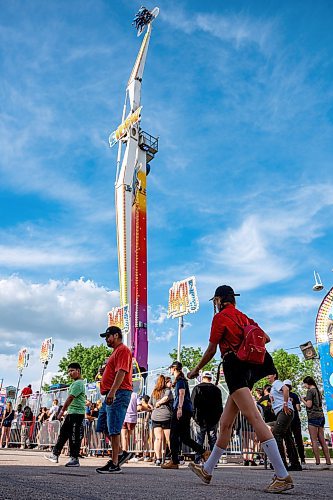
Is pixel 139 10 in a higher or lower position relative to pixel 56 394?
higher

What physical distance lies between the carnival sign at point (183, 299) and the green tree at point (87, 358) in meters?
29.0

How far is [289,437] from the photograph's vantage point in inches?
330

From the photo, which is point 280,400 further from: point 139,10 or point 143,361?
point 139,10

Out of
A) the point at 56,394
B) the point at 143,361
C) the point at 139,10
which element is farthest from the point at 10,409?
the point at 139,10

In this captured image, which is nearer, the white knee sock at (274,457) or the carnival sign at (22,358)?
the white knee sock at (274,457)

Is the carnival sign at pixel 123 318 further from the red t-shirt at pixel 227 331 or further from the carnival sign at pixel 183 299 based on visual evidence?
the red t-shirt at pixel 227 331

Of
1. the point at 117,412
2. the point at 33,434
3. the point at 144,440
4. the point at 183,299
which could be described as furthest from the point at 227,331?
the point at 183,299

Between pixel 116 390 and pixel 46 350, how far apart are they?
36.4 metres

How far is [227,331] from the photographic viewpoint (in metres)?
4.38

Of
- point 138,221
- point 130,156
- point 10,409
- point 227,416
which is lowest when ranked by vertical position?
point 227,416

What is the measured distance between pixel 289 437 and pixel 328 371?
27.2 ft

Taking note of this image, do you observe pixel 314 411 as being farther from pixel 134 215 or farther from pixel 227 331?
pixel 134 215

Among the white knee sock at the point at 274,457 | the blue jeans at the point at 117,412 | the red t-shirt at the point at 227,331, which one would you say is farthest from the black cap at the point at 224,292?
the blue jeans at the point at 117,412

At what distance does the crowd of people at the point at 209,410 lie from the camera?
168 inches
